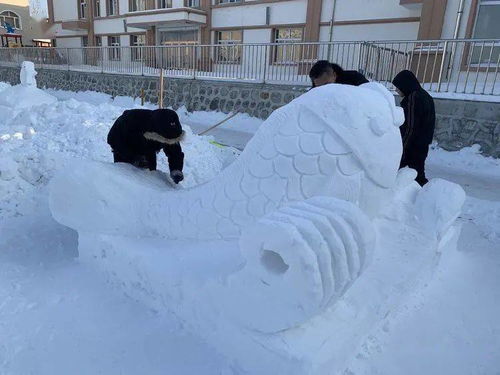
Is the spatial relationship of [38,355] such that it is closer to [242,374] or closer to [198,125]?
[242,374]

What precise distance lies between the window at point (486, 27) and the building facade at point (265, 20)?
2 cm

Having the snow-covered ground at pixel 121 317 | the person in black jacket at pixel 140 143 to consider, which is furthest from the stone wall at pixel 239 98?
the person in black jacket at pixel 140 143

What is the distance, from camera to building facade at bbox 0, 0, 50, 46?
23.8 meters

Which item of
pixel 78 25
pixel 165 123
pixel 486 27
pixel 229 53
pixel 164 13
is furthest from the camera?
pixel 78 25

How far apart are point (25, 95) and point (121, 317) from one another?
7076 mm

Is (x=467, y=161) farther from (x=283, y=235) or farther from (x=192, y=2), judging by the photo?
(x=192, y=2)

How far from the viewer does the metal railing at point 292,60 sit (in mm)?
7293

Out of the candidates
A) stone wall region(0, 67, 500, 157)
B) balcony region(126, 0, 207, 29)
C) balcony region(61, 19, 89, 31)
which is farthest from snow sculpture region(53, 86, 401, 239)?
balcony region(61, 19, 89, 31)

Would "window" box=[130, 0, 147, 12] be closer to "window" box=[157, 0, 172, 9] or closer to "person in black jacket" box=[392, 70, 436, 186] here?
"window" box=[157, 0, 172, 9]

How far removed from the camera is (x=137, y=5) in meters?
16.1

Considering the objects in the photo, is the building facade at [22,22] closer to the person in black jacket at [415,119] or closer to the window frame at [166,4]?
the window frame at [166,4]

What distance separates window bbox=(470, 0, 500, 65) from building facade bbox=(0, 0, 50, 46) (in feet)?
77.4

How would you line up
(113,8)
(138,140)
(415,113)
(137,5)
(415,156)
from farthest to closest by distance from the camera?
(113,8) → (137,5) → (415,156) → (415,113) → (138,140)

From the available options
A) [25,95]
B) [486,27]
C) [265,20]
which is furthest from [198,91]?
[486,27]
